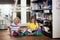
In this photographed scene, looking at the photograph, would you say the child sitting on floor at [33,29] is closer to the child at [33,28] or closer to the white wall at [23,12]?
the child at [33,28]

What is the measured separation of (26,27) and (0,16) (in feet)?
7.34

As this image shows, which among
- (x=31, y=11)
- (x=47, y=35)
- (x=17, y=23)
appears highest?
(x=31, y=11)

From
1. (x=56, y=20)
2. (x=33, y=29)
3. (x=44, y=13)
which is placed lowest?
(x=33, y=29)

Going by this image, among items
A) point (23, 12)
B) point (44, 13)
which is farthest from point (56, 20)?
point (23, 12)

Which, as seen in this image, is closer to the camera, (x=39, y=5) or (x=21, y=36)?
(x=21, y=36)

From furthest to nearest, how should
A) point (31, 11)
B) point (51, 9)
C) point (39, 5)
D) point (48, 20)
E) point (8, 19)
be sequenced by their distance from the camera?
1. point (8, 19)
2. point (31, 11)
3. point (39, 5)
4. point (48, 20)
5. point (51, 9)

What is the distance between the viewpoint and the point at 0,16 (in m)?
7.42

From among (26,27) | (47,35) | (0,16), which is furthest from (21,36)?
(0,16)

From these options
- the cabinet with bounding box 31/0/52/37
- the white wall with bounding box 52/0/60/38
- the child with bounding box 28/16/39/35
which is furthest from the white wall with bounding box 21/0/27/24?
the white wall with bounding box 52/0/60/38

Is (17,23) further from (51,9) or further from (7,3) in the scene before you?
(7,3)

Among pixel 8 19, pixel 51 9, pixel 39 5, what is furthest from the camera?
pixel 8 19

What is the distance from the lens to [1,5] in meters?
7.39

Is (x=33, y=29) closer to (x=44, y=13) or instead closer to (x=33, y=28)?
(x=33, y=28)

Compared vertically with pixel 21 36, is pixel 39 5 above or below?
above
